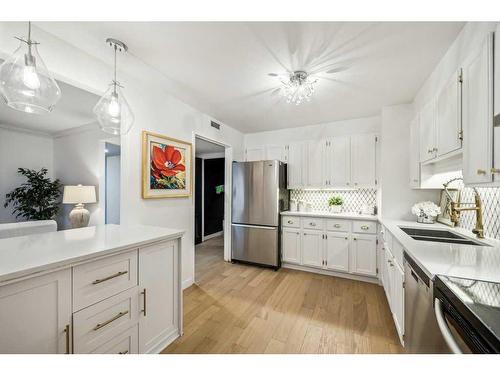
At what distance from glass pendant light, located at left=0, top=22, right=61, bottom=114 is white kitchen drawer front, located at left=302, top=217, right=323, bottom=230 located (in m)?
3.02

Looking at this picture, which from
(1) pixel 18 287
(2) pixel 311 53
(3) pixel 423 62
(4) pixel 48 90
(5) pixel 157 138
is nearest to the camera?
(1) pixel 18 287

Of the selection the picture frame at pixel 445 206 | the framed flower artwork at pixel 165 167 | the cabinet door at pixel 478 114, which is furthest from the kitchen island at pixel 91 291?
the picture frame at pixel 445 206

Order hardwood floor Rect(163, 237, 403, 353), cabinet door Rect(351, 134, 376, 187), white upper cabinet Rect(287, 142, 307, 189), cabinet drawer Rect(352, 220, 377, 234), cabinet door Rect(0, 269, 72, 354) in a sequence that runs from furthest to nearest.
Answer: white upper cabinet Rect(287, 142, 307, 189)
cabinet door Rect(351, 134, 376, 187)
cabinet drawer Rect(352, 220, 377, 234)
hardwood floor Rect(163, 237, 403, 353)
cabinet door Rect(0, 269, 72, 354)

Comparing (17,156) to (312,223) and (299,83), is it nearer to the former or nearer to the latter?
(299,83)

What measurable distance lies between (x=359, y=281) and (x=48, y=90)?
3.69 meters

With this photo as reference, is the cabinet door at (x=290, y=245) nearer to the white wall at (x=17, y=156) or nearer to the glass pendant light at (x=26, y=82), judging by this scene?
the white wall at (x=17, y=156)

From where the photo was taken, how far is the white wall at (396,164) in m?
2.62

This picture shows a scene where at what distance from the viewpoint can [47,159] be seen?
137cm

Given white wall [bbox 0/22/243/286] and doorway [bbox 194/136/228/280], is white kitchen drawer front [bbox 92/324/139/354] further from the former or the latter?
doorway [bbox 194/136/228/280]

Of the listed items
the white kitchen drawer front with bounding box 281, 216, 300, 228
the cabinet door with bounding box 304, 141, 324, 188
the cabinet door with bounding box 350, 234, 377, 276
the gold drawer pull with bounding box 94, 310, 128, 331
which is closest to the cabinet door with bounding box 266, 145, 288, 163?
the cabinet door with bounding box 304, 141, 324, 188

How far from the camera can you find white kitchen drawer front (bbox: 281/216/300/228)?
3193 millimetres

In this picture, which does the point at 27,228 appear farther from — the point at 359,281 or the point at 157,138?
the point at 359,281

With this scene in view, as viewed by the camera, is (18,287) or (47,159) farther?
(47,159)

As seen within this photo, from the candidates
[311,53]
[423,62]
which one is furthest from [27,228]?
[423,62]
